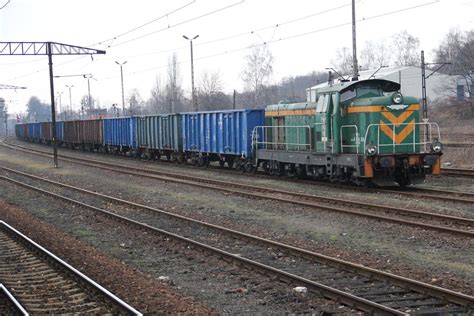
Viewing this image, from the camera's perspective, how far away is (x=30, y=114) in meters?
153

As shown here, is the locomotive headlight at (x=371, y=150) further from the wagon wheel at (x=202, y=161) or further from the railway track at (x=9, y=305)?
the wagon wheel at (x=202, y=161)

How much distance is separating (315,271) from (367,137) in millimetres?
9721

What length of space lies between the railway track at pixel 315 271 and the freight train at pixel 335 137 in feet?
21.7

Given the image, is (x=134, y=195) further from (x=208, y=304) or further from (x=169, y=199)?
(x=208, y=304)

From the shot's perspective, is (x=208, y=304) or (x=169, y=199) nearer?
(x=208, y=304)

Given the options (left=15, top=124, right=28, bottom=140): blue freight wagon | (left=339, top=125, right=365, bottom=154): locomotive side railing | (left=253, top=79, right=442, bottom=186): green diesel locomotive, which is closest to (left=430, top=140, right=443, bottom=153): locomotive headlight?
Answer: (left=253, top=79, right=442, bottom=186): green diesel locomotive

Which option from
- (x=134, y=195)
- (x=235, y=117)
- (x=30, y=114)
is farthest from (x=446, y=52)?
(x=30, y=114)

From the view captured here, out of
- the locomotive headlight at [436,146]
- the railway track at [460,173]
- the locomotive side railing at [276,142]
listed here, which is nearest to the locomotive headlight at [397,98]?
the locomotive headlight at [436,146]

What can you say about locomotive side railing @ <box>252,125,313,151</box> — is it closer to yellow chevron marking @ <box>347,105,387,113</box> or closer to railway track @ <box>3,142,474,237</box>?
yellow chevron marking @ <box>347,105,387,113</box>

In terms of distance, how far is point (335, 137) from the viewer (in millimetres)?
18250

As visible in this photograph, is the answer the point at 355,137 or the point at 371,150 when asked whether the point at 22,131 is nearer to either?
the point at 355,137

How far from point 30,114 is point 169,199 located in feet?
478

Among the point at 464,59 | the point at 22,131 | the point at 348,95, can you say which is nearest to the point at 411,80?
the point at 464,59

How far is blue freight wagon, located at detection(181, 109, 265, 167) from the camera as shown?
2492 centimetres
